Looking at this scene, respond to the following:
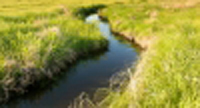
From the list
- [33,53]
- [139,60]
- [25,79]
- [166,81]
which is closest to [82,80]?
[33,53]

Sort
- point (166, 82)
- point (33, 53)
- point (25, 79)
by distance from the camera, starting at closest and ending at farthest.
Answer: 1. point (166, 82)
2. point (25, 79)
3. point (33, 53)

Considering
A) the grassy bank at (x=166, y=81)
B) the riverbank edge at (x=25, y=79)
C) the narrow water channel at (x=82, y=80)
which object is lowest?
the narrow water channel at (x=82, y=80)

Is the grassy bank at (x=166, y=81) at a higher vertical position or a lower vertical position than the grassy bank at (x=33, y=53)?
higher

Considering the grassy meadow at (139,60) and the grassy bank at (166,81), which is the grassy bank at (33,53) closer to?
the grassy meadow at (139,60)

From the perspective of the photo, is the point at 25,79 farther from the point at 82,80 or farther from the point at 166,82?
the point at 166,82

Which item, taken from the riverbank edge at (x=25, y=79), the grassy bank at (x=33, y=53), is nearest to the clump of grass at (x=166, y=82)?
the riverbank edge at (x=25, y=79)

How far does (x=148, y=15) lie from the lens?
36469mm

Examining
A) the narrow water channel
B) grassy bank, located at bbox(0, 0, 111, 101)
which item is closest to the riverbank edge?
grassy bank, located at bbox(0, 0, 111, 101)

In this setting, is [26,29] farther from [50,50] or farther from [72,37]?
[50,50]

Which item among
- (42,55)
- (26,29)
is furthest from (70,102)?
(26,29)

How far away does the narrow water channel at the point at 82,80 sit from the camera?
15.0 m

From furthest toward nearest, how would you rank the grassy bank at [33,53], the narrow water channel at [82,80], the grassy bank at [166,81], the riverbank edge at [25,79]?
the grassy bank at [33,53]
the narrow water channel at [82,80]
the riverbank edge at [25,79]
the grassy bank at [166,81]

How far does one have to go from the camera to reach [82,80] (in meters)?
17.9

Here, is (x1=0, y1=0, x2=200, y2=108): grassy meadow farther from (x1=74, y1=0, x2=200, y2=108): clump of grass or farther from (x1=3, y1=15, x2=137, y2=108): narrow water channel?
(x1=3, y1=15, x2=137, y2=108): narrow water channel
